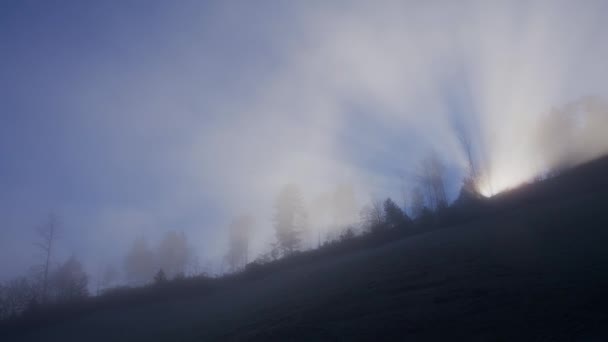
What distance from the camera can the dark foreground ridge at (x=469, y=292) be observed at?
24.8ft

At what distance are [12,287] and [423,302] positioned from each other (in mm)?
55241

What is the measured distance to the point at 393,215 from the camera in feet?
111

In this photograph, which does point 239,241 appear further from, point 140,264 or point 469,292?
point 469,292

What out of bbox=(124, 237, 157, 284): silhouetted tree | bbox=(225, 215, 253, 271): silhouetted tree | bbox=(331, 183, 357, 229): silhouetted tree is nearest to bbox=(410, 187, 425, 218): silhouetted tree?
bbox=(331, 183, 357, 229): silhouetted tree

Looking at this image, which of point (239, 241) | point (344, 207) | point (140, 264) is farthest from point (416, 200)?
point (140, 264)

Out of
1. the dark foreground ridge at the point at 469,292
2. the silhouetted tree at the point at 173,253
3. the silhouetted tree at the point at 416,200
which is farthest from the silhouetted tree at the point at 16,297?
the silhouetted tree at the point at 416,200

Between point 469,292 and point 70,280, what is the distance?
61.3m

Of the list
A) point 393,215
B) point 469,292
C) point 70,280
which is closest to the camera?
point 469,292

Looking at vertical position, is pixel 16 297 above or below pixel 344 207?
below

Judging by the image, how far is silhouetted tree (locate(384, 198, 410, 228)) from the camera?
32256 mm

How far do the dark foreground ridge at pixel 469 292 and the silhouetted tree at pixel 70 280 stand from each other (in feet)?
36.1

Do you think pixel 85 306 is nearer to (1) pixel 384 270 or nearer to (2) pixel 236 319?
(2) pixel 236 319

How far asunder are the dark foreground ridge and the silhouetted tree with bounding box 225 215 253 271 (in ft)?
96.5

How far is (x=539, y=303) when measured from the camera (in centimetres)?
801
